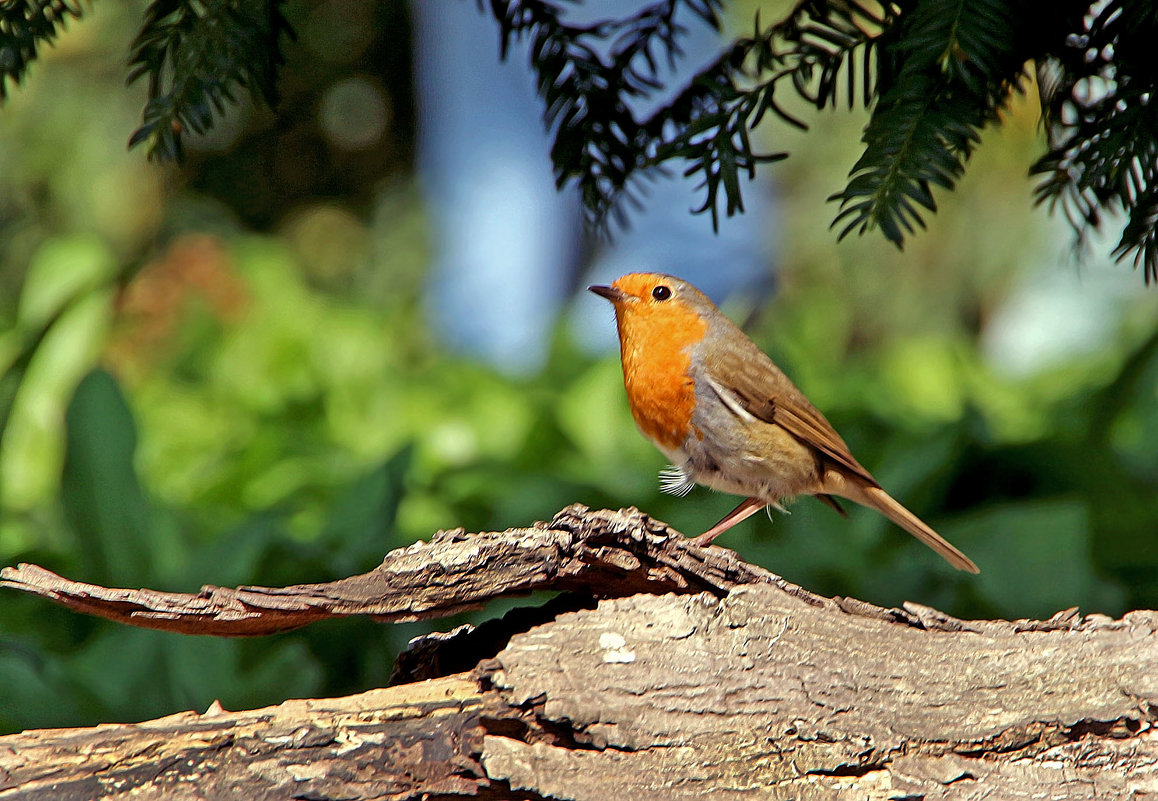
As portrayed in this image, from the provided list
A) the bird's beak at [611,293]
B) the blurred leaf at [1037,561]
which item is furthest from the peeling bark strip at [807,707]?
the bird's beak at [611,293]

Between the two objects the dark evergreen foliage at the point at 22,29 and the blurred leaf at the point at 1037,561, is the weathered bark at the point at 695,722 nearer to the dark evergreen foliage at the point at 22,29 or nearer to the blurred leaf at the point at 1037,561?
the blurred leaf at the point at 1037,561

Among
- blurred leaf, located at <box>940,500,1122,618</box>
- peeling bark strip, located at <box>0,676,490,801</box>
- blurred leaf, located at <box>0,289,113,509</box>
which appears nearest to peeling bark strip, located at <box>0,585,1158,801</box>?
peeling bark strip, located at <box>0,676,490,801</box>

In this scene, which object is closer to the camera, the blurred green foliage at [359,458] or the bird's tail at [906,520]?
the bird's tail at [906,520]

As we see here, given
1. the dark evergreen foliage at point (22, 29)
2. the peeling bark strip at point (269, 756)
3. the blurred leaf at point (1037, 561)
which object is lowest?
the peeling bark strip at point (269, 756)

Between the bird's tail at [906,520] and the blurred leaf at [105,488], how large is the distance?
1.67 metres

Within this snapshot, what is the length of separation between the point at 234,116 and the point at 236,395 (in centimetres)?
428

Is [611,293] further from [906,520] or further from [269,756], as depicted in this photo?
[269,756]

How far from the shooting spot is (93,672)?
2240mm

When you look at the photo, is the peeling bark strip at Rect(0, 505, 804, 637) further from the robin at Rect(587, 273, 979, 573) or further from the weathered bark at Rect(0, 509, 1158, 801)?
the robin at Rect(587, 273, 979, 573)

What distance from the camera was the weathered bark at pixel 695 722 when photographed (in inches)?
51.0

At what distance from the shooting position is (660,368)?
7.43 feet

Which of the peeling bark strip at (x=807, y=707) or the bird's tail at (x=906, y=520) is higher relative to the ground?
the bird's tail at (x=906, y=520)

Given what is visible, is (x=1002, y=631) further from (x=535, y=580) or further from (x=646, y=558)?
(x=535, y=580)

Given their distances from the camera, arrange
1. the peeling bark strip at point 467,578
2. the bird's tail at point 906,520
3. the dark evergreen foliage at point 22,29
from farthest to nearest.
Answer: the bird's tail at point 906,520
the dark evergreen foliage at point 22,29
the peeling bark strip at point 467,578
